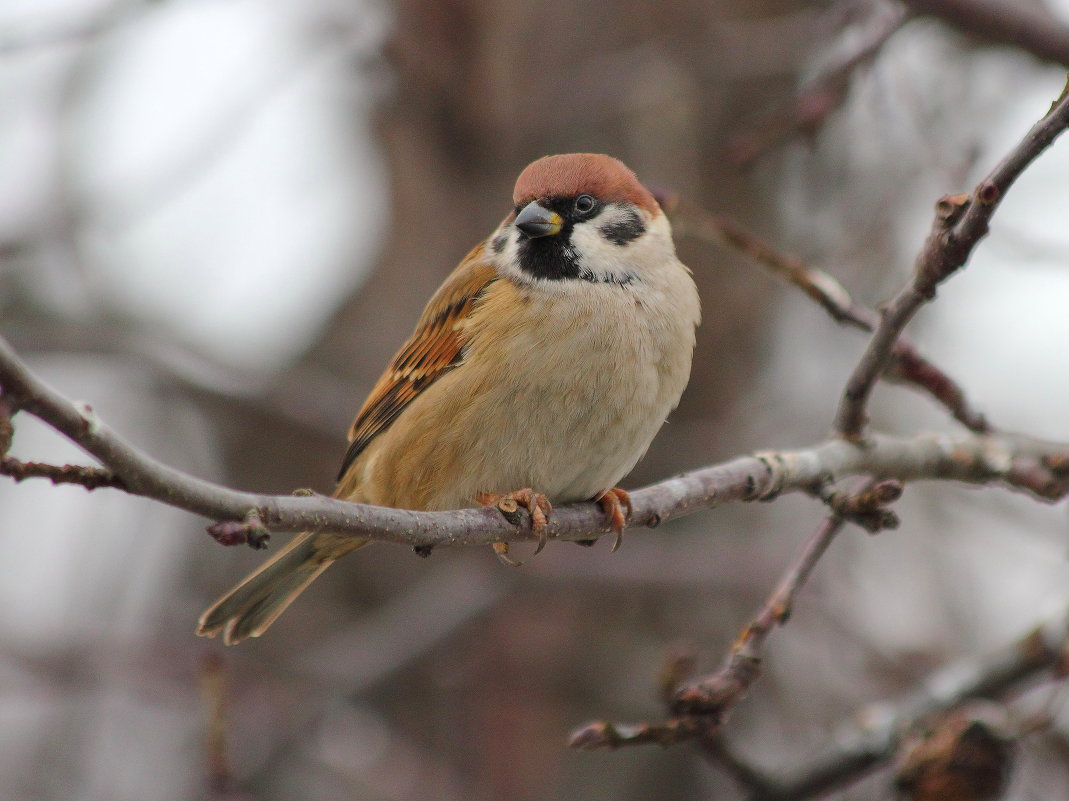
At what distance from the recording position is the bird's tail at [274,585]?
2.98 m

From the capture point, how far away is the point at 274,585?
3070mm

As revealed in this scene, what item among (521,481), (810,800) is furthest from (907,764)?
(521,481)

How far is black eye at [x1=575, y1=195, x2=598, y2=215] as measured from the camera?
131 inches

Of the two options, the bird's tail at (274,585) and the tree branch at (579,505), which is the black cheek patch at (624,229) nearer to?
the tree branch at (579,505)

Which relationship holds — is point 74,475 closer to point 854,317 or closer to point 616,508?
point 616,508

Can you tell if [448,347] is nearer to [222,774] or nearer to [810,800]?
[222,774]

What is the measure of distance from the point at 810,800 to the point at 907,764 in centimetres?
43

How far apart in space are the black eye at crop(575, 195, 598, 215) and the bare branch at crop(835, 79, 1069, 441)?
3.53ft

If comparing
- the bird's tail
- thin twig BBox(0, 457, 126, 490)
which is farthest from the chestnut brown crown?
thin twig BBox(0, 457, 126, 490)

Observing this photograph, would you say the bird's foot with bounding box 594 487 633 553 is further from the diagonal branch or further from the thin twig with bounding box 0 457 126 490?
the diagonal branch

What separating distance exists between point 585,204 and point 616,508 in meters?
1.03

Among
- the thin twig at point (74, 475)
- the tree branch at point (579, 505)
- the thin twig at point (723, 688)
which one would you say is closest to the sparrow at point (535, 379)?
the tree branch at point (579, 505)

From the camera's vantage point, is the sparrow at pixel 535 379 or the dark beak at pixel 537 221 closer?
the sparrow at pixel 535 379

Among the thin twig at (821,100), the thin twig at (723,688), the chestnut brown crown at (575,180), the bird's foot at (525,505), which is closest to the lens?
the thin twig at (723,688)
